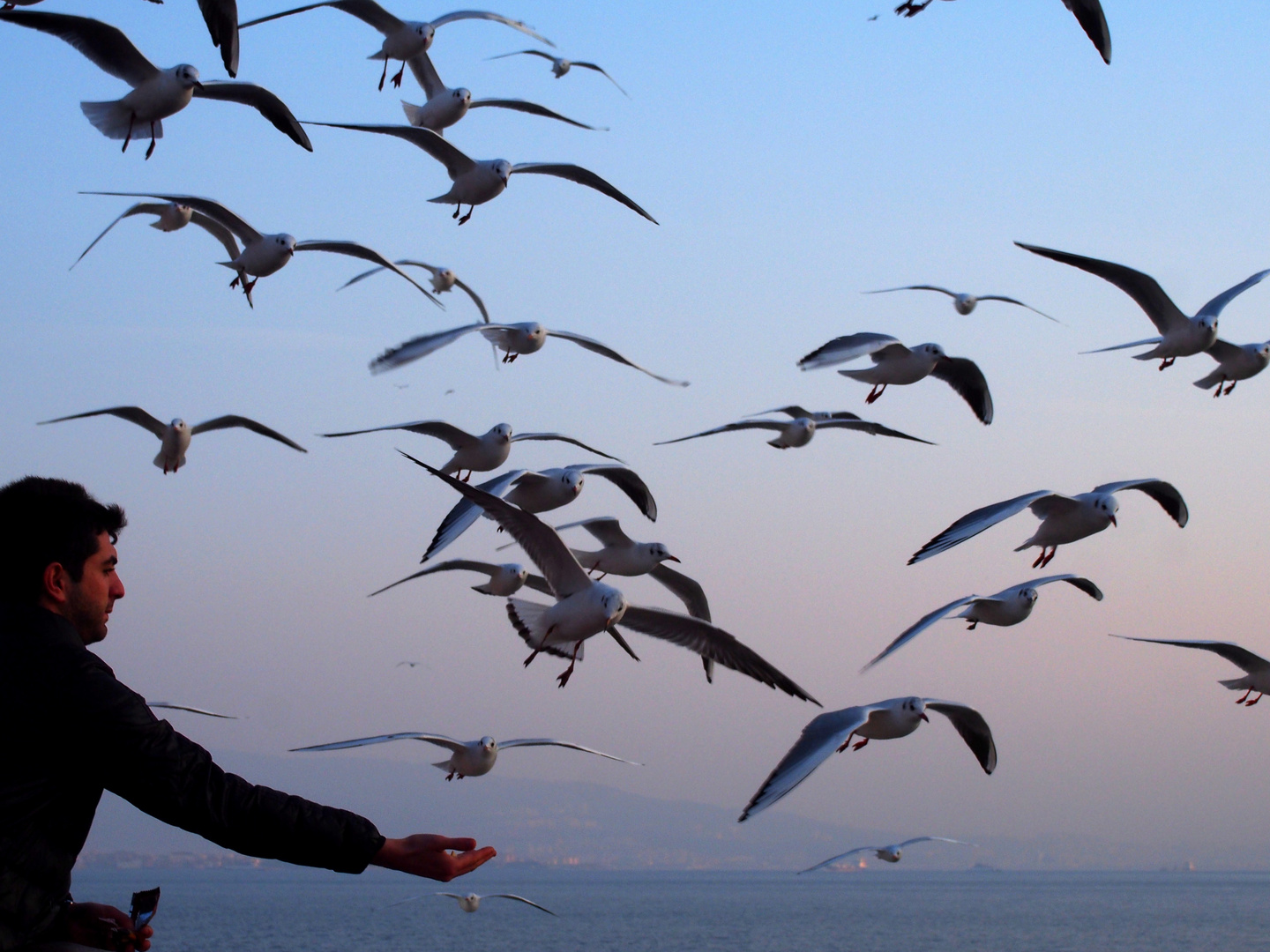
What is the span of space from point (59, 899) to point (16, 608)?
521 millimetres

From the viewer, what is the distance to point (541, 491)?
11.7 m

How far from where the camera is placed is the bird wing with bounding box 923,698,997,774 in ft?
37.6

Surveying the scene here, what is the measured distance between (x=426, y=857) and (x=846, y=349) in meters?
10.3

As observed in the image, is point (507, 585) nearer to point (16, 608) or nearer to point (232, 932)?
point (16, 608)

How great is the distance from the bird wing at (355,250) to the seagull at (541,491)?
6.27ft

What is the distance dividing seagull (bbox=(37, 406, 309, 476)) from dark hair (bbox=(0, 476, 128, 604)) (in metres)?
11.8

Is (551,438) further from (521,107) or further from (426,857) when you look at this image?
(426,857)

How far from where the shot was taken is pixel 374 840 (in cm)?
247

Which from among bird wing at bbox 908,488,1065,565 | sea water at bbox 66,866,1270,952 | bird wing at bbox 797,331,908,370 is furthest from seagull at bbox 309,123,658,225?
sea water at bbox 66,866,1270,952

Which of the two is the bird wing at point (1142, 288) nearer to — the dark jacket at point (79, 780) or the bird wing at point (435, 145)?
the bird wing at point (435, 145)

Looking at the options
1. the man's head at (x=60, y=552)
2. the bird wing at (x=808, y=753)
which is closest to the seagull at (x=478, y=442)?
the bird wing at (x=808, y=753)

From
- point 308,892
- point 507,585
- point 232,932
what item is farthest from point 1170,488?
point 308,892

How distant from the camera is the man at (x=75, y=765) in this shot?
234cm

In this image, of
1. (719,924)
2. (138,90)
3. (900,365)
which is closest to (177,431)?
(138,90)
